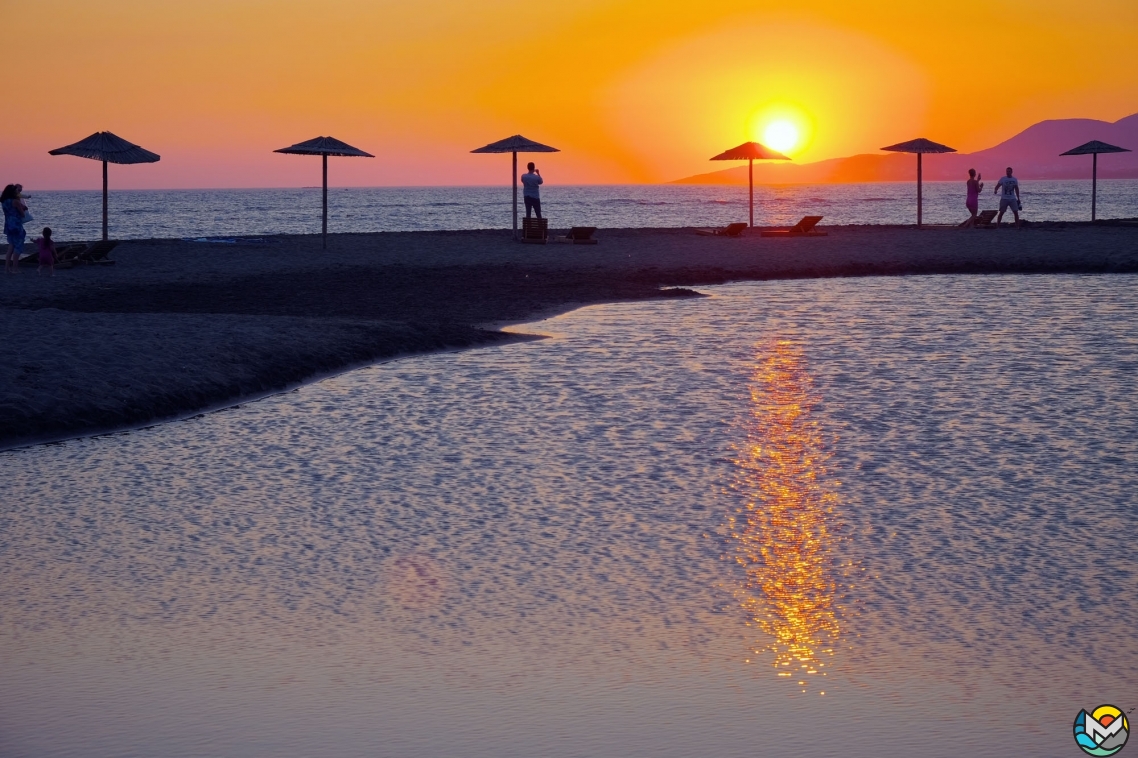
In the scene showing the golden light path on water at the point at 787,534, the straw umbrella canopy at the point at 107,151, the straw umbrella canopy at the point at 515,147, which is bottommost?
the golden light path on water at the point at 787,534

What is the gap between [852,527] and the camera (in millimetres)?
7914

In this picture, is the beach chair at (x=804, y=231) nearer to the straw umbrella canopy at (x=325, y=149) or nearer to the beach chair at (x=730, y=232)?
the beach chair at (x=730, y=232)

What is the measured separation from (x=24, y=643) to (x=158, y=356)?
8.34m

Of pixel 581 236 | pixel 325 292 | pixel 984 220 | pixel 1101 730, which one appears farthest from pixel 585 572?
pixel 984 220

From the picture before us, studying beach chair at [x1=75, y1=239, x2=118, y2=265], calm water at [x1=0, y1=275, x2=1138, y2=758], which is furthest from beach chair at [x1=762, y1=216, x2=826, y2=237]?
calm water at [x1=0, y1=275, x2=1138, y2=758]

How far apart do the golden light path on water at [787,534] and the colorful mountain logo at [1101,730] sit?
3.39 ft

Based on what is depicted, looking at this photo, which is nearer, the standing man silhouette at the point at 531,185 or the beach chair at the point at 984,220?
the standing man silhouette at the point at 531,185

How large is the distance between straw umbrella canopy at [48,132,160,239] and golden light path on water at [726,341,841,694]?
70.6 feet

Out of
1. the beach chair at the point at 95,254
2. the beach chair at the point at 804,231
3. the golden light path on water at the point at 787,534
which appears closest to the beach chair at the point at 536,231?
the beach chair at the point at 804,231

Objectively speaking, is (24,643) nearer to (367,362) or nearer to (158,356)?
(158,356)

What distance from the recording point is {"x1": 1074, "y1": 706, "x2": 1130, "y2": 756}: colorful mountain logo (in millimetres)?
4684

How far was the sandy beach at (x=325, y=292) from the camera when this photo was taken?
1288 cm

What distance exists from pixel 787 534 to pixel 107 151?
25.8m

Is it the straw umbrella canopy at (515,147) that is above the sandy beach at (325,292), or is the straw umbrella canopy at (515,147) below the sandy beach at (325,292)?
above
